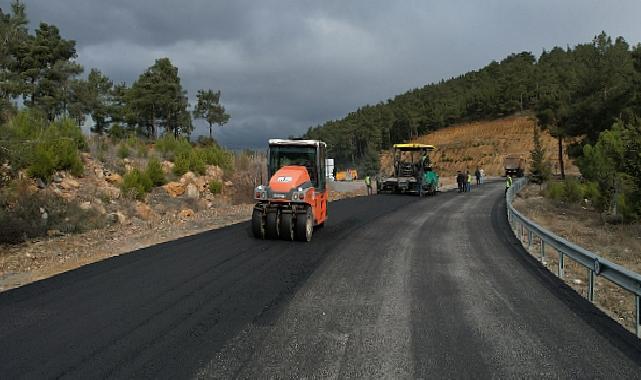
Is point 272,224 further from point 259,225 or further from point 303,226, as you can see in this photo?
point 303,226

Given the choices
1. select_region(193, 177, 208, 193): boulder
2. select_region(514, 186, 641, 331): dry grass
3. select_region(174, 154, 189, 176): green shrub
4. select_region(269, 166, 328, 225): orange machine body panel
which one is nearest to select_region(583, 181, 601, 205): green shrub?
select_region(514, 186, 641, 331): dry grass

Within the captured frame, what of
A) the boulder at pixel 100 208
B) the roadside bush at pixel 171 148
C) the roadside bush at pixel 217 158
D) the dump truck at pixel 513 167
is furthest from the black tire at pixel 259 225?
the dump truck at pixel 513 167

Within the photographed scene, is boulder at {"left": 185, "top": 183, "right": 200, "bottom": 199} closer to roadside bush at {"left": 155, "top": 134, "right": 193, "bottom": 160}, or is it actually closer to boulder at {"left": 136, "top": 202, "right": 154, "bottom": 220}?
roadside bush at {"left": 155, "top": 134, "right": 193, "bottom": 160}

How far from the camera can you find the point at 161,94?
159ft

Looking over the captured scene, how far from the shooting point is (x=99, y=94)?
160ft

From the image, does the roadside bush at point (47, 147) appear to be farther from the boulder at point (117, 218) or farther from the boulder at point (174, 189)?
the boulder at point (174, 189)

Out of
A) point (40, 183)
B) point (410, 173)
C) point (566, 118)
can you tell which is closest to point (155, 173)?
point (40, 183)

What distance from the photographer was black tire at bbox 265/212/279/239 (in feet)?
36.5

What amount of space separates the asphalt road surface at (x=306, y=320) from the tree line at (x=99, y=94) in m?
17.3

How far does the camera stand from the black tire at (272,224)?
11.1m

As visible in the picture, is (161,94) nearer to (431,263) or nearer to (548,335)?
(431,263)

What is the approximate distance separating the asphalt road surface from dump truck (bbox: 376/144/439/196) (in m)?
18.6

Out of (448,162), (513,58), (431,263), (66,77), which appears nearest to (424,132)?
(448,162)

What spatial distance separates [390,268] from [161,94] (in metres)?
45.4
